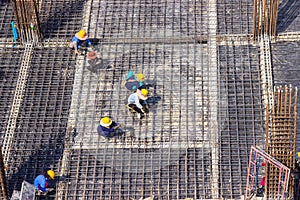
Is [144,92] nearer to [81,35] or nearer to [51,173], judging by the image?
[81,35]

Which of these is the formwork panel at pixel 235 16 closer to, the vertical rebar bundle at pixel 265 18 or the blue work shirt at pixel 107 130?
the vertical rebar bundle at pixel 265 18

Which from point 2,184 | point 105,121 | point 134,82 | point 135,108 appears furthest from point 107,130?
point 2,184

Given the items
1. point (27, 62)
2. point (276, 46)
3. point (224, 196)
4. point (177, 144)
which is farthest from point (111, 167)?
point (276, 46)

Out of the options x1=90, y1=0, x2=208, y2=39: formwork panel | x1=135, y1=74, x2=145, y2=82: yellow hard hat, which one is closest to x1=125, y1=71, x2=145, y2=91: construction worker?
x1=135, y1=74, x2=145, y2=82: yellow hard hat

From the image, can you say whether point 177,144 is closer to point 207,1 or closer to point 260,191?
point 260,191

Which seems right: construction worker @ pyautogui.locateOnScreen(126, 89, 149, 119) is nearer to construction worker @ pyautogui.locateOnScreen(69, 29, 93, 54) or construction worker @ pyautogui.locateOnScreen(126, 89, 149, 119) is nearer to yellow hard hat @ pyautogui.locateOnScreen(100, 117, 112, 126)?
yellow hard hat @ pyautogui.locateOnScreen(100, 117, 112, 126)

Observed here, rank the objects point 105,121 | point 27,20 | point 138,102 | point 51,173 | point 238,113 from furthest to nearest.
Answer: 1. point 27,20
2. point 238,113
3. point 138,102
4. point 105,121
5. point 51,173
